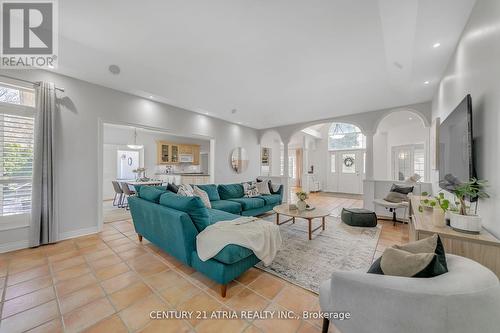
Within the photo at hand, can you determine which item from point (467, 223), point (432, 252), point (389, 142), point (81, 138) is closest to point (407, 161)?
point (389, 142)

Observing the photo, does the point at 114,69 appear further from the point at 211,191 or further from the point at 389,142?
the point at 389,142

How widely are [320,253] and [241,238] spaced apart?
56.7 inches

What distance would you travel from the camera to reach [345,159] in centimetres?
867

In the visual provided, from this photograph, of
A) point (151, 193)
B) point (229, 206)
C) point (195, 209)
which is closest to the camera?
point (195, 209)

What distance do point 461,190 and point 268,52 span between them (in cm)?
282

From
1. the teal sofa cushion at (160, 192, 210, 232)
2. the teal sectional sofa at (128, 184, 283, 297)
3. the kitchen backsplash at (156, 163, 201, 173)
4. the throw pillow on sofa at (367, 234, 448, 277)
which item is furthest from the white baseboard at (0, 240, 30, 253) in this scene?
the kitchen backsplash at (156, 163, 201, 173)

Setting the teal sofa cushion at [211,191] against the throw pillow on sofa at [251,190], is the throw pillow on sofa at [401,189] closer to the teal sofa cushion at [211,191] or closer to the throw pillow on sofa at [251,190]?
the throw pillow on sofa at [251,190]

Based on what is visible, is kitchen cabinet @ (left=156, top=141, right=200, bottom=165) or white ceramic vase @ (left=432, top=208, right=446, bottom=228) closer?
white ceramic vase @ (left=432, top=208, right=446, bottom=228)

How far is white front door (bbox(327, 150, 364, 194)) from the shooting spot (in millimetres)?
8234

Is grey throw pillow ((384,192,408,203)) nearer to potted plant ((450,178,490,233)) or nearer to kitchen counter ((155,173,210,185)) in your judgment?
potted plant ((450,178,490,233))

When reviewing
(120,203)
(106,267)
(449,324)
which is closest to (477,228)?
(449,324)

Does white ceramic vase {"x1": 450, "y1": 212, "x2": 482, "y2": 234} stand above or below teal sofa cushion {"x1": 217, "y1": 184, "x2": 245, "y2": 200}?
above

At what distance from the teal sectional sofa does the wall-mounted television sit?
2254 mm

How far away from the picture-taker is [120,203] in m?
5.89
